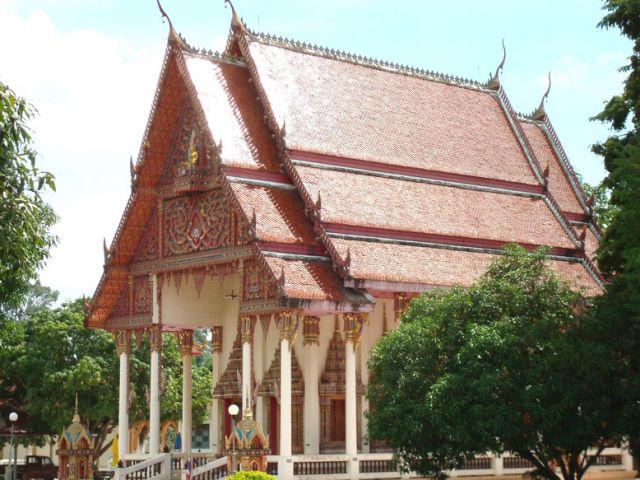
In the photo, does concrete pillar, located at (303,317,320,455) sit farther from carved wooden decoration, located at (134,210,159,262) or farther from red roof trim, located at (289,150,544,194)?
carved wooden decoration, located at (134,210,159,262)

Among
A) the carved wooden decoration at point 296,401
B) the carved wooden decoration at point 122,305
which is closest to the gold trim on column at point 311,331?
the carved wooden decoration at point 296,401

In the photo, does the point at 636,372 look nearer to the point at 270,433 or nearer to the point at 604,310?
the point at 604,310

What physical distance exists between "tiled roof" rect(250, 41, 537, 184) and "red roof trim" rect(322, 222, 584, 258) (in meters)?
2.61

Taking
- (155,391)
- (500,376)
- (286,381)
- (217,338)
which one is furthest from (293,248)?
(500,376)

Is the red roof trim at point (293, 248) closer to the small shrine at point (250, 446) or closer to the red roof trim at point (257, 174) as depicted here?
the red roof trim at point (257, 174)

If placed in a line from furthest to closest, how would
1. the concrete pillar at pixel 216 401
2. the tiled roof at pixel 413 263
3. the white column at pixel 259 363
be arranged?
the concrete pillar at pixel 216 401
the white column at pixel 259 363
the tiled roof at pixel 413 263

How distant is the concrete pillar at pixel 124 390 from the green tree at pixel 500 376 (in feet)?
33.6

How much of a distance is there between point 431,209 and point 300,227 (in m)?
4.63

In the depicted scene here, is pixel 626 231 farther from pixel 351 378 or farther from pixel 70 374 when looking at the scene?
pixel 70 374

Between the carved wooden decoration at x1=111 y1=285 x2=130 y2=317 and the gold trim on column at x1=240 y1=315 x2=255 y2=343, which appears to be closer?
the gold trim on column at x1=240 y1=315 x2=255 y2=343

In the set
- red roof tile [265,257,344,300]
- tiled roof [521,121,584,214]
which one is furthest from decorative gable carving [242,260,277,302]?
tiled roof [521,121,584,214]

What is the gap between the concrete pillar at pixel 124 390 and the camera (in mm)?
33938

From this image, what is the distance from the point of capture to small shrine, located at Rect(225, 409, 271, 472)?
27.2 m

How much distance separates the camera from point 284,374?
2877 centimetres
